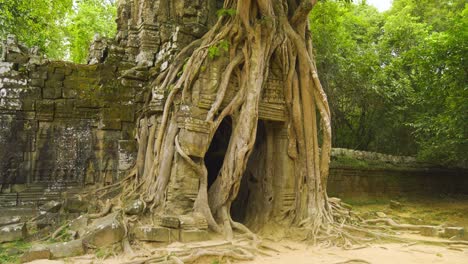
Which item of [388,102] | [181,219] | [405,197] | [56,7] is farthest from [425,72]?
[56,7]

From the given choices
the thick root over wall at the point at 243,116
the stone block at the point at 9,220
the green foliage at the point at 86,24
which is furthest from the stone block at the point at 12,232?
the green foliage at the point at 86,24

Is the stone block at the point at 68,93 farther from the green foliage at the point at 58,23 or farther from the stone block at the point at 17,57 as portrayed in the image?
the green foliage at the point at 58,23

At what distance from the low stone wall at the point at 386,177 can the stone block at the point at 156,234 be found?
635 centimetres

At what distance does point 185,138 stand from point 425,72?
26.9 ft

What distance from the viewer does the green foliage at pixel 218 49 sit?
21.1 feet

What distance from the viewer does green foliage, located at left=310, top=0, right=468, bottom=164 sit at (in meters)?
9.76

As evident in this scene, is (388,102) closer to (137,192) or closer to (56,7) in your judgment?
(137,192)

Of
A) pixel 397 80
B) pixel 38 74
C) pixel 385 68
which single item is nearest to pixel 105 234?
pixel 38 74

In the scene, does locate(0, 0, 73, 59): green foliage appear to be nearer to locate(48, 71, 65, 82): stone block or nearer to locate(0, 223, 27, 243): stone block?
locate(48, 71, 65, 82): stone block

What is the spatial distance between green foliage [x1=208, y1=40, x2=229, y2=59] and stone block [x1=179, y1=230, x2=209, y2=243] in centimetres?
278

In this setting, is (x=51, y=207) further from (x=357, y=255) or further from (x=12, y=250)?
(x=357, y=255)

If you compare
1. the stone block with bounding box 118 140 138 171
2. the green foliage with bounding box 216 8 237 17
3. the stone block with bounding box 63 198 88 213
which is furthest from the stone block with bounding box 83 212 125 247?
the green foliage with bounding box 216 8 237 17

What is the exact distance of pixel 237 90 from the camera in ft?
21.8

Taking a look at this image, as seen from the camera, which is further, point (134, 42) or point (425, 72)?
point (425, 72)
